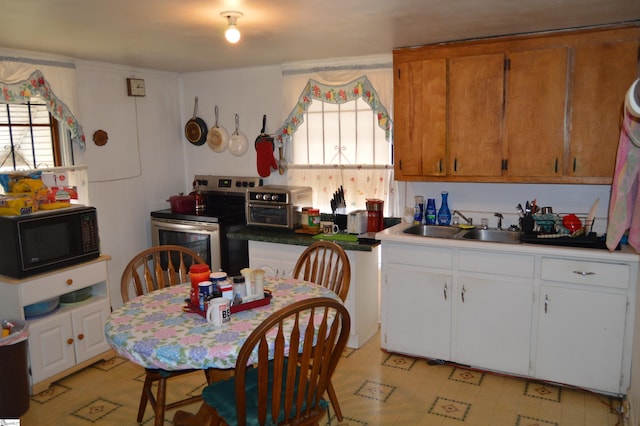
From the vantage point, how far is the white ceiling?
8.02 ft

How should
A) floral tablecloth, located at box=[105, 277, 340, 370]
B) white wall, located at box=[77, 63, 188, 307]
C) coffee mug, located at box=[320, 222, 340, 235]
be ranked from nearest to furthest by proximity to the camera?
floral tablecloth, located at box=[105, 277, 340, 370] → coffee mug, located at box=[320, 222, 340, 235] → white wall, located at box=[77, 63, 188, 307]

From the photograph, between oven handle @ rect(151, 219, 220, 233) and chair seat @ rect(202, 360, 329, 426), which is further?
oven handle @ rect(151, 219, 220, 233)

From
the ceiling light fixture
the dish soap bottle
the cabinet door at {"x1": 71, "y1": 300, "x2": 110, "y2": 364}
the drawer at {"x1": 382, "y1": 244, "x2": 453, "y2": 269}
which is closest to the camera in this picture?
the ceiling light fixture

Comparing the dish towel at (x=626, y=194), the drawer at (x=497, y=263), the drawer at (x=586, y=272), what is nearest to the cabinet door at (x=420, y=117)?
the drawer at (x=497, y=263)

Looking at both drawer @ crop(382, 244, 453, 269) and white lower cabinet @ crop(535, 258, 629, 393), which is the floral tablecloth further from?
white lower cabinet @ crop(535, 258, 629, 393)

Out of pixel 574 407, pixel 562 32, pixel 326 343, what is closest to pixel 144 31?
pixel 326 343

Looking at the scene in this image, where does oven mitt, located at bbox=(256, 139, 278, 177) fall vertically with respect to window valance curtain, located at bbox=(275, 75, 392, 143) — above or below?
below

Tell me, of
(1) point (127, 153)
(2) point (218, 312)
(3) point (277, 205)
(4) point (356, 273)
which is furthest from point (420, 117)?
(1) point (127, 153)

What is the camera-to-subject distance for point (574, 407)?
2.84 metres

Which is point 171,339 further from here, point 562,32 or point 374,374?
point 562,32

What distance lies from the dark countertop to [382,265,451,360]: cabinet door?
25 centimetres

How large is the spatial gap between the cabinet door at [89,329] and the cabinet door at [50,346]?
44 millimetres

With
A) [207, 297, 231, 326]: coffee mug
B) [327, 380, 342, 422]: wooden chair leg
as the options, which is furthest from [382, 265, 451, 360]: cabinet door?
[207, 297, 231, 326]: coffee mug

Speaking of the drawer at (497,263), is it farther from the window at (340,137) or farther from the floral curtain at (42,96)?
the floral curtain at (42,96)
